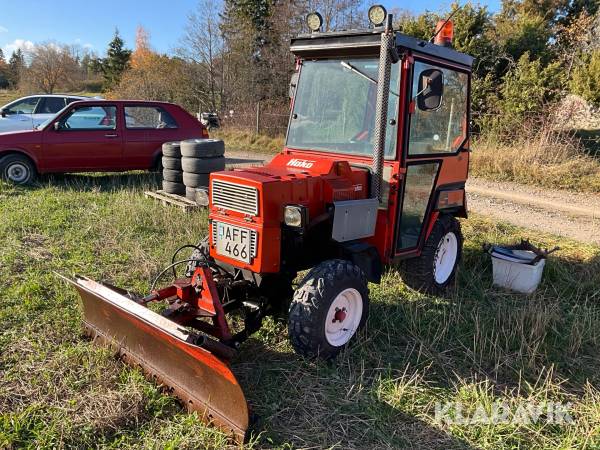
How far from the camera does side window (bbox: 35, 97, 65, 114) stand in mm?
12430

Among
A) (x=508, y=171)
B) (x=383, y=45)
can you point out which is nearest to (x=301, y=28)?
(x=508, y=171)

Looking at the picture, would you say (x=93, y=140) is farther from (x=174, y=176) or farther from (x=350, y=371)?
(x=350, y=371)

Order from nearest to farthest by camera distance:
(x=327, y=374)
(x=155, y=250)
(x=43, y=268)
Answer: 1. (x=327, y=374)
2. (x=43, y=268)
3. (x=155, y=250)

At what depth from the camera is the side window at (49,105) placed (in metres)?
12.4

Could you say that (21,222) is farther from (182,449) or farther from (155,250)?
(182,449)

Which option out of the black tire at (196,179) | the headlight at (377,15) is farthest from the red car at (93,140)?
the headlight at (377,15)

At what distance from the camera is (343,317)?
3.60 metres

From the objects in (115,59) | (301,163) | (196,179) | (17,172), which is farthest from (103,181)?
(115,59)

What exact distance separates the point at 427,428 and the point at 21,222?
5.73 metres

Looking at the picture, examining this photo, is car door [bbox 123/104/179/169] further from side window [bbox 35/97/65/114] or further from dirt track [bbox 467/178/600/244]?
dirt track [bbox 467/178/600/244]

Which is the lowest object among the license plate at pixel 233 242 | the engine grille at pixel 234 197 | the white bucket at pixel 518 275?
the white bucket at pixel 518 275

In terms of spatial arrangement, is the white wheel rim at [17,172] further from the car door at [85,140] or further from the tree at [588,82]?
the tree at [588,82]

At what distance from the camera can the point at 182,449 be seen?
8.73ft

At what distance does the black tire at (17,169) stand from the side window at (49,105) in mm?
4172
